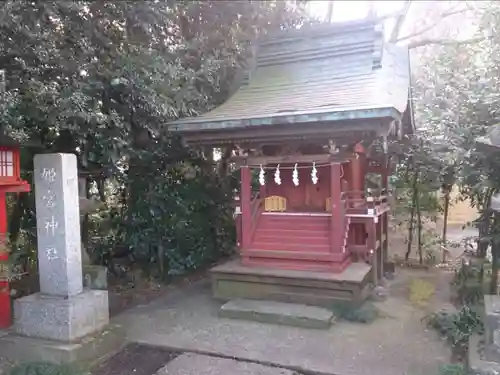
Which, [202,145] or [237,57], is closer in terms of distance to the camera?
[202,145]

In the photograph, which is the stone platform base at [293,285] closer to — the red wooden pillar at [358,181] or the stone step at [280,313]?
the stone step at [280,313]

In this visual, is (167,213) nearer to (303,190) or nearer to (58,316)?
(303,190)

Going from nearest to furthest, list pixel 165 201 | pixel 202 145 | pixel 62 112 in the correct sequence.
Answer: pixel 62 112
pixel 202 145
pixel 165 201

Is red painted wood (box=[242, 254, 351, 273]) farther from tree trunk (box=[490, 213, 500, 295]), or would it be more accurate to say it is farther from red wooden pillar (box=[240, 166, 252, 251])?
tree trunk (box=[490, 213, 500, 295])

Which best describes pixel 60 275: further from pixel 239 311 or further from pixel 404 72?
pixel 404 72

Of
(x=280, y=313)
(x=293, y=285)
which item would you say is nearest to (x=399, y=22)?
(x=293, y=285)

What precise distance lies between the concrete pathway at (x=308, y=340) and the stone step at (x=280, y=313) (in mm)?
111

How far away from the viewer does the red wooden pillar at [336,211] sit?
6.77 metres

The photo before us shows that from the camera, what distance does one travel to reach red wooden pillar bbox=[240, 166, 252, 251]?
7.35m

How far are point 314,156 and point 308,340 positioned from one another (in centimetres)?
278

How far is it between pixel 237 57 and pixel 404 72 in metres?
3.32

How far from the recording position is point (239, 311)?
247 inches

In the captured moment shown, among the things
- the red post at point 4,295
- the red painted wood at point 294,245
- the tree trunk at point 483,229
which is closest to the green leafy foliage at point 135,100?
the red post at point 4,295

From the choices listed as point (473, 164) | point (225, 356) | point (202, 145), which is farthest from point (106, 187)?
point (473, 164)
